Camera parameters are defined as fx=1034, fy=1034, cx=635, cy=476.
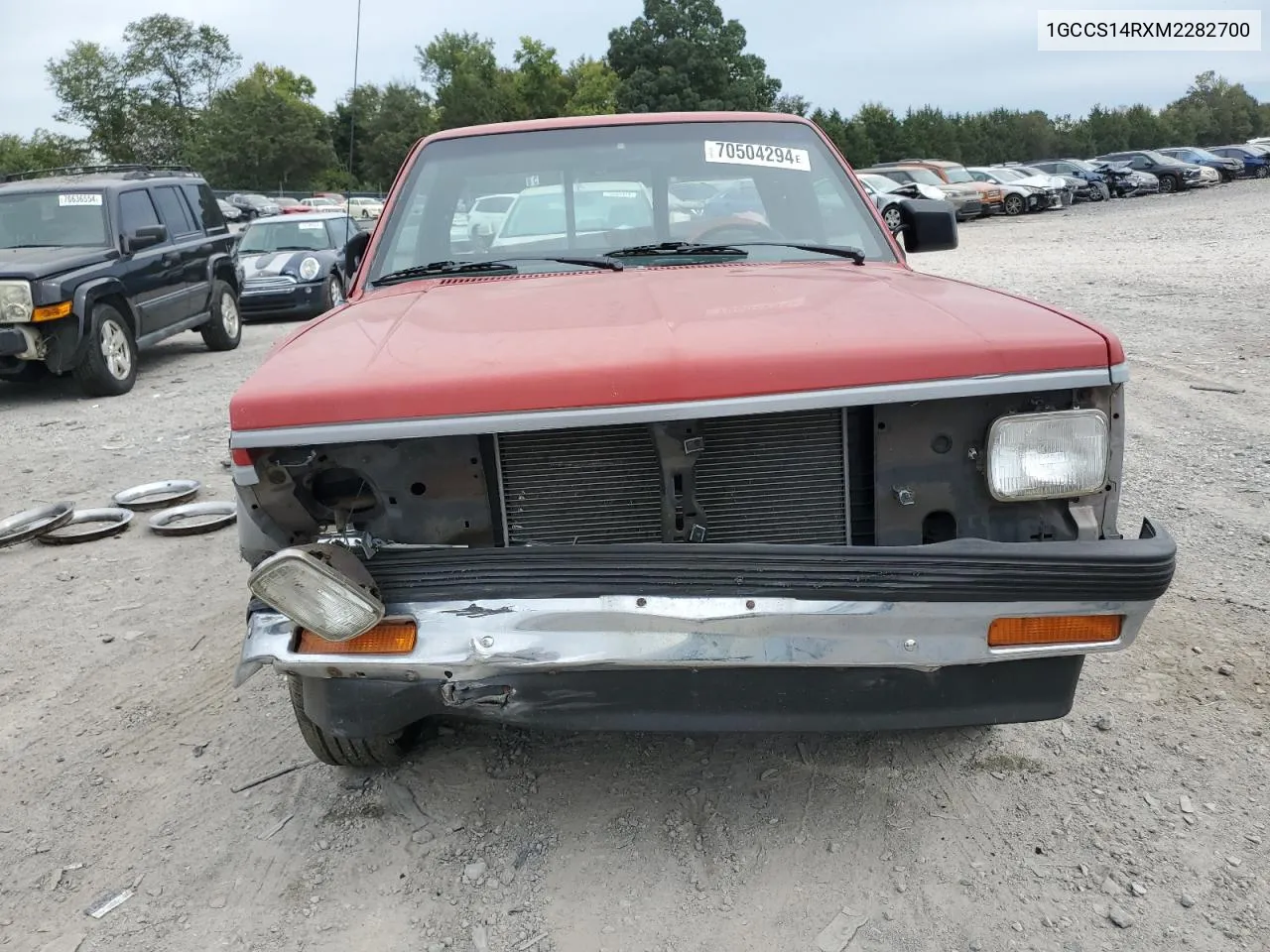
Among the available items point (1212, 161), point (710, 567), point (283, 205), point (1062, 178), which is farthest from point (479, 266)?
point (1212, 161)

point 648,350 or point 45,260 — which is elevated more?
point 45,260

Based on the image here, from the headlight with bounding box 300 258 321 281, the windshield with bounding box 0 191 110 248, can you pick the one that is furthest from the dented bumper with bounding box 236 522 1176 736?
the headlight with bounding box 300 258 321 281

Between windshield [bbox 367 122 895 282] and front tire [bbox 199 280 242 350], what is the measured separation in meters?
7.74

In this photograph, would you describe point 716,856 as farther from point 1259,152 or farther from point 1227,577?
point 1259,152

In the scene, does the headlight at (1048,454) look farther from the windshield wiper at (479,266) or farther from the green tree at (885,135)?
the green tree at (885,135)

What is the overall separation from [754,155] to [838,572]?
2.06m

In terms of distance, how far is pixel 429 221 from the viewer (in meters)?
3.57

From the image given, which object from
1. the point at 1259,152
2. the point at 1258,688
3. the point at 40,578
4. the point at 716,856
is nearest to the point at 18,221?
the point at 40,578

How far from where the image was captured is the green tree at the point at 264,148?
52062mm

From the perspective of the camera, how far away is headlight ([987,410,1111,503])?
86.0 inches

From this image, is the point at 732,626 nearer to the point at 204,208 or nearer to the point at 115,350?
the point at 115,350

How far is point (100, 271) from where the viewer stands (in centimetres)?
845

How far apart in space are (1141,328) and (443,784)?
8.09 meters

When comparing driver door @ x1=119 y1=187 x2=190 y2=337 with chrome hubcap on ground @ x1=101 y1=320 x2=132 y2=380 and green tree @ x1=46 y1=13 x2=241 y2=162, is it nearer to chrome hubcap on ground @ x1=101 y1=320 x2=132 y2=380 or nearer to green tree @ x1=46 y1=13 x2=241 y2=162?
chrome hubcap on ground @ x1=101 y1=320 x2=132 y2=380
